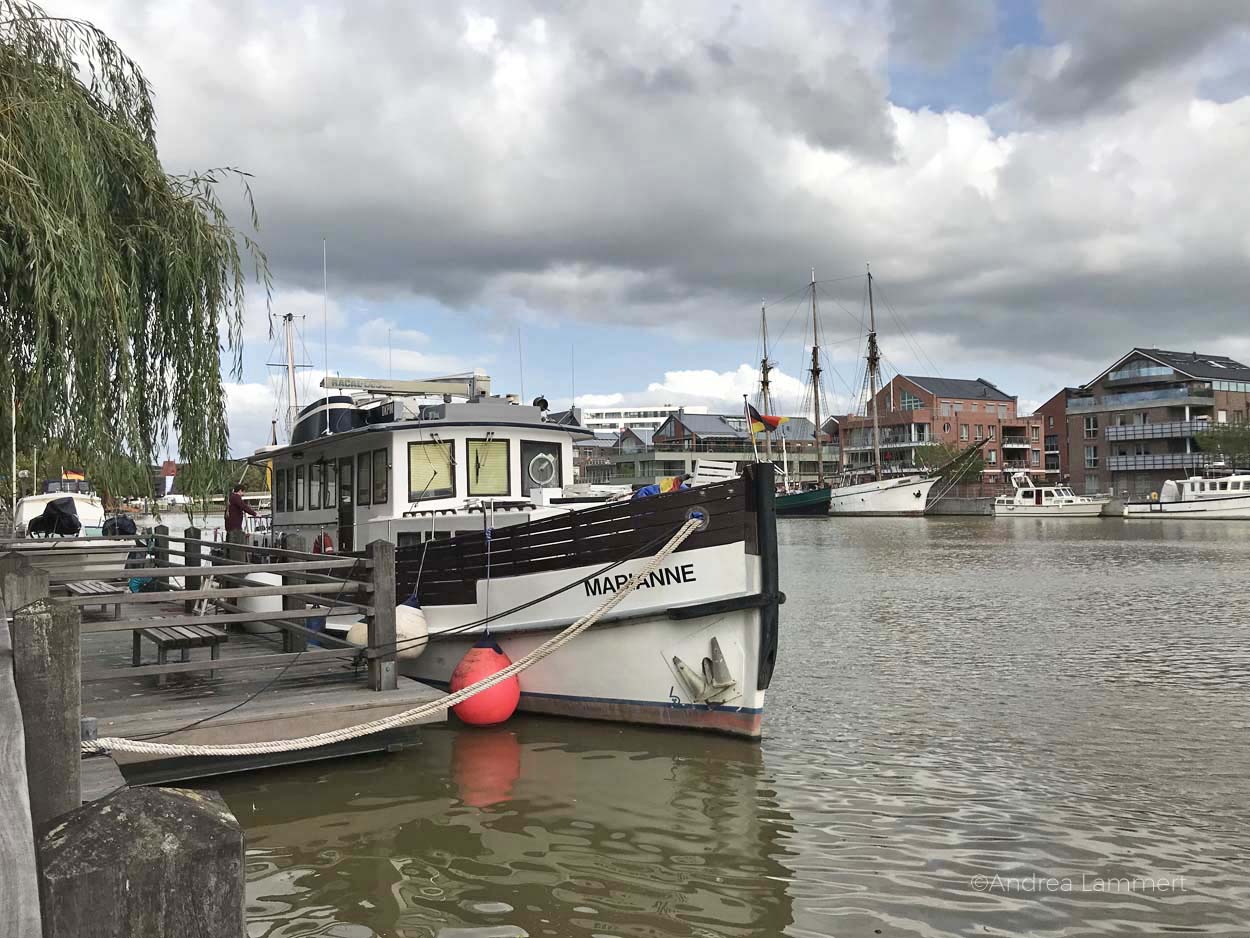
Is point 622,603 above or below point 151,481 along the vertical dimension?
below

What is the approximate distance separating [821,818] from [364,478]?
8134mm

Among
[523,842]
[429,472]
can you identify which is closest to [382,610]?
[523,842]

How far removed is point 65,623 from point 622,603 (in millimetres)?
6116

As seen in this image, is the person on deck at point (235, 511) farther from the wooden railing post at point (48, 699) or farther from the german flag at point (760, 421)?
the wooden railing post at point (48, 699)

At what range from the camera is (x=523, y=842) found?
628cm

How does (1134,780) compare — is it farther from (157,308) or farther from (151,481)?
(157,308)

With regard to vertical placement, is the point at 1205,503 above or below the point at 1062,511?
above

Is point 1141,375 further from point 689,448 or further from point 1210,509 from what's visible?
point 689,448

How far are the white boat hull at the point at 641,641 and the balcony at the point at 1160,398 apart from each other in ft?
274

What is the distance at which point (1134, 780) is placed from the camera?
24.7 feet

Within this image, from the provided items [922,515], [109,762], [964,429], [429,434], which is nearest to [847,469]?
[964,429]

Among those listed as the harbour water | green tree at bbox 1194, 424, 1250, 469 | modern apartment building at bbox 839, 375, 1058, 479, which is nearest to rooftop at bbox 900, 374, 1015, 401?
modern apartment building at bbox 839, 375, 1058, 479

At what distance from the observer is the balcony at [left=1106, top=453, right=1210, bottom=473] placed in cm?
7619

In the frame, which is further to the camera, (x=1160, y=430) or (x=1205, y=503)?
(x=1160, y=430)
